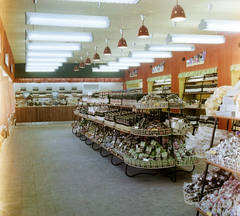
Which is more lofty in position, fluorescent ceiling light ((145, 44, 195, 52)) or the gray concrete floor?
fluorescent ceiling light ((145, 44, 195, 52))

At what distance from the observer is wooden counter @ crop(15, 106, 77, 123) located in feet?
48.6

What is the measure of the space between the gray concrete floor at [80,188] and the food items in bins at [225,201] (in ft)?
1.94

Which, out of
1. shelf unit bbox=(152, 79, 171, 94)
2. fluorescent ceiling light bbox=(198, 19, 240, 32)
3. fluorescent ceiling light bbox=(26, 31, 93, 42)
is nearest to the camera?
fluorescent ceiling light bbox=(198, 19, 240, 32)

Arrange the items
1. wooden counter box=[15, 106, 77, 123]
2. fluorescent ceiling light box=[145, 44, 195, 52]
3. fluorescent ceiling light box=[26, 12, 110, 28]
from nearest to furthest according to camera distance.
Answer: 1. fluorescent ceiling light box=[26, 12, 110, 28]
2. fluorescent ceiling light box=[145, 44, 195, 52]
3. wooden counter box=[15, 106, 77, 123]

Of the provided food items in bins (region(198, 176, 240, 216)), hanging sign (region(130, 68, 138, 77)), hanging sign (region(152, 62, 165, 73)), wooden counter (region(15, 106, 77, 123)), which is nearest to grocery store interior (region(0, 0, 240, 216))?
food items in bins (region(198, 176, 240, 216))

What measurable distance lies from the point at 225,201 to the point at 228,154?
1.80 feet

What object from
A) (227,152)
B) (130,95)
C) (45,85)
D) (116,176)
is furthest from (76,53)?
(227,152)

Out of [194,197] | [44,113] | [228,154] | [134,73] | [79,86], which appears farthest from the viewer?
[79,86]

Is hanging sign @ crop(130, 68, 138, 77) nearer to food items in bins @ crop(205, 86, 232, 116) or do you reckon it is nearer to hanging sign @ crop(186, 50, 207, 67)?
hanging sign @ crop(186, 50, 207, 67)

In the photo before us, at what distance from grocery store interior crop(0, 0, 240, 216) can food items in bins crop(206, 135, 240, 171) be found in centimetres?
1

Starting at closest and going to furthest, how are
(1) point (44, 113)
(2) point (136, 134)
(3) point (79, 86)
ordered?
(2) point (136, 134) → (1) point (44, 113) → (3) point (79, 86)

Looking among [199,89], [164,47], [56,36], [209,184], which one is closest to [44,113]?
[199,89]

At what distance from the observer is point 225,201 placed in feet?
9.52

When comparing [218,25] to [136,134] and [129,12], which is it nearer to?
[129,12]
